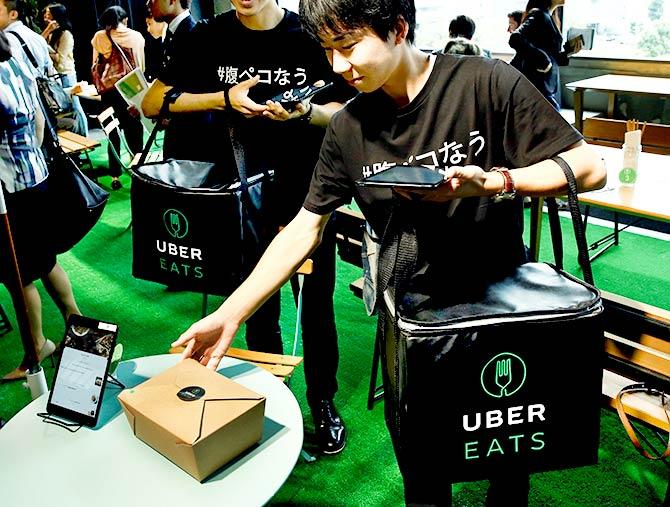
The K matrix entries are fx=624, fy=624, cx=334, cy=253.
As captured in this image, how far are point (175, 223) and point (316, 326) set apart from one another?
640 mm

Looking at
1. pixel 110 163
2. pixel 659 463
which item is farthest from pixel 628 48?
pixel 659 463

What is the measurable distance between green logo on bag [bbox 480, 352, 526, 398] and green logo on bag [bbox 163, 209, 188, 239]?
1167mm

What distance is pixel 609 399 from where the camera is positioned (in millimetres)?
2047

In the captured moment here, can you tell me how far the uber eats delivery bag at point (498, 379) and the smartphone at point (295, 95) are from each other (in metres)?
0.83

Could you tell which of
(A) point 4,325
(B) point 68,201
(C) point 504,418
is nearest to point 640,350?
(C) point 504,418

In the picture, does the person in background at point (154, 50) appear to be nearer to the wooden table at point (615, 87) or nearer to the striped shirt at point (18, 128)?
the striped shirt at point (18, 128)

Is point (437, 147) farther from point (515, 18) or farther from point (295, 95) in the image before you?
point (515, 18)

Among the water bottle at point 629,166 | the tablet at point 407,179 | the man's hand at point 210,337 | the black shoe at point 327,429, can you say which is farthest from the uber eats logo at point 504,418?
the water bottle at point 629,166

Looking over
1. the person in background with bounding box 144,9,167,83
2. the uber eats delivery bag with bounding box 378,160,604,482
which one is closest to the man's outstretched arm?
the uber eats delivery bag with bounding box 378,160,604,482

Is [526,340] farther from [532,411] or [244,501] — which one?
[244,501]

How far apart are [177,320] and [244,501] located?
2.48 metres

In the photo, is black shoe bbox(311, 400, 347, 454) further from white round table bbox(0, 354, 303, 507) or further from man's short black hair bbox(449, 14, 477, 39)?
man's short black hair bbox(449, 14, 477, 39)

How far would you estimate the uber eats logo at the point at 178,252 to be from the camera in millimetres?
1987

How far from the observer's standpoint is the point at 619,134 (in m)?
3.44
